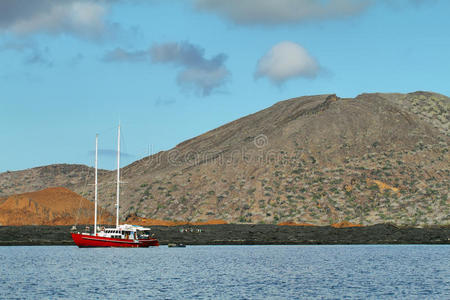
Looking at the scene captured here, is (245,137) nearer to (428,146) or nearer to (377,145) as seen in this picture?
(377,145)

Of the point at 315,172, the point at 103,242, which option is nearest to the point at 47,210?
the point at 103,242

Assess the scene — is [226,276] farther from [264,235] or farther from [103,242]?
[264,235]

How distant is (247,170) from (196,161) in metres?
17.5

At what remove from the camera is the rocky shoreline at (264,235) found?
105500 mm

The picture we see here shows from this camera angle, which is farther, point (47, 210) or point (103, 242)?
point (47, 210)

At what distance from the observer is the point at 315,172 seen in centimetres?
13812

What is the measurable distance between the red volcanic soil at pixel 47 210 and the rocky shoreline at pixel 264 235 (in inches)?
281

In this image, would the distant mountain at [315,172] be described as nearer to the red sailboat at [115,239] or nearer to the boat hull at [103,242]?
the red sailboat at [115,239]

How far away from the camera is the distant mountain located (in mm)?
128625

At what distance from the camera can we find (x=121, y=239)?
92.1 meters

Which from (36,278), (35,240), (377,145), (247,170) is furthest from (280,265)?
(377,145)

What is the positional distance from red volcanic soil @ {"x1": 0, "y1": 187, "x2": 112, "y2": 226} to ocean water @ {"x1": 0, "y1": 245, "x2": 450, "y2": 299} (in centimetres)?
3816

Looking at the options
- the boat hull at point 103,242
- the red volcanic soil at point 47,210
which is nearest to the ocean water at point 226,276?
the boat hull at point 103,242

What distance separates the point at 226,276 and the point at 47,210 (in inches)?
2897
